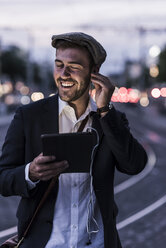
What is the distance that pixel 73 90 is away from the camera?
2350 mm

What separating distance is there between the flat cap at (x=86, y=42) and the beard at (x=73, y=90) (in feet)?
0.36

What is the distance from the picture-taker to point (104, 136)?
2.39 metres

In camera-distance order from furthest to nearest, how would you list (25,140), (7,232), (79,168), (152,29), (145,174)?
(152,29) < (145,174) < (7,232) < (25,140) < (79,168)

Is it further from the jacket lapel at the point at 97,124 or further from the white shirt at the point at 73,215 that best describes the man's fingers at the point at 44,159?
the jacket lapel at the point at 97,124

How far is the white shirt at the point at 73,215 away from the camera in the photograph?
89.3 inches

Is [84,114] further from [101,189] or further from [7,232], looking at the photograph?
[7,232]

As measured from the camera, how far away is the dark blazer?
2.26 m

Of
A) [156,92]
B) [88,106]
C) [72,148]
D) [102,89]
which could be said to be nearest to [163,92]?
[156,92]

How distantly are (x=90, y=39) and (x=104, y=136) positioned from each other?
0.47 metres

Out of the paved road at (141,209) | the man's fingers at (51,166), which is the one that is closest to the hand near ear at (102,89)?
the man's fingers at (51,166)

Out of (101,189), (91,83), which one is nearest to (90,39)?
(91,83)

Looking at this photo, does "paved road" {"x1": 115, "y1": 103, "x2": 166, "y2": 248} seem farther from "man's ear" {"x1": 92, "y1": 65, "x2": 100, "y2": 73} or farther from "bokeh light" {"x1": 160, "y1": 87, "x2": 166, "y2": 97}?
"bokeh light" {"x1": 160, "y1": 87, "x2": 166, "y2": 97}

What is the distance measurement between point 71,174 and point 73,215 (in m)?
0.19

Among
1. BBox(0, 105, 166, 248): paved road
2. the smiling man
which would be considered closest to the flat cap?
the smiling man
